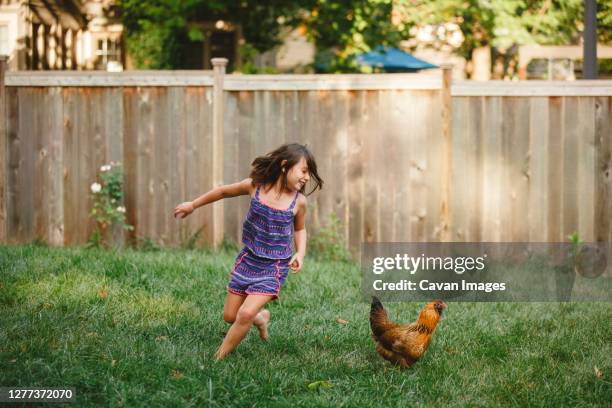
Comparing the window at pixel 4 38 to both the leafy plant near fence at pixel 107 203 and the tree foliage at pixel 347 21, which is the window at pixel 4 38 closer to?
the tree foliage at pixel 347 21

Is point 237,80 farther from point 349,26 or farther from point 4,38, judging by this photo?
point 4,38

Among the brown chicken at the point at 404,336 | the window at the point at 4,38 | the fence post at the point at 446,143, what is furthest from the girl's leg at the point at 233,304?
the window at the point at 4,38

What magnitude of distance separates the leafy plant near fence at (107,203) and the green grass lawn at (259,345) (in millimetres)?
1353

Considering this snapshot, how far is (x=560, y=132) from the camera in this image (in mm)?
7484

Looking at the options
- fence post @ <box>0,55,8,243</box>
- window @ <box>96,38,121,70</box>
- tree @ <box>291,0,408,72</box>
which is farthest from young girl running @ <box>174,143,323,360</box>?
window @ <box>96,38,121,70</box>

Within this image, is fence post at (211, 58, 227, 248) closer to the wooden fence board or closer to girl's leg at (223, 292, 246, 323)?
the wooden fence board

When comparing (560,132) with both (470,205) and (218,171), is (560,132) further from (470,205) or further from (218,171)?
(218,171)

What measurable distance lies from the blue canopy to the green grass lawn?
7.32m

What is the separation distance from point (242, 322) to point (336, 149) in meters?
3.86

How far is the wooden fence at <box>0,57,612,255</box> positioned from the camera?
7.50m

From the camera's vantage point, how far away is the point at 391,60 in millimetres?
15391

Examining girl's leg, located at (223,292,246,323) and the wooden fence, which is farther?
the wooden fence

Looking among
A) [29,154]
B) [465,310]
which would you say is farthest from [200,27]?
Result: [465,310]

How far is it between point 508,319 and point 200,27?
34.6 feet
